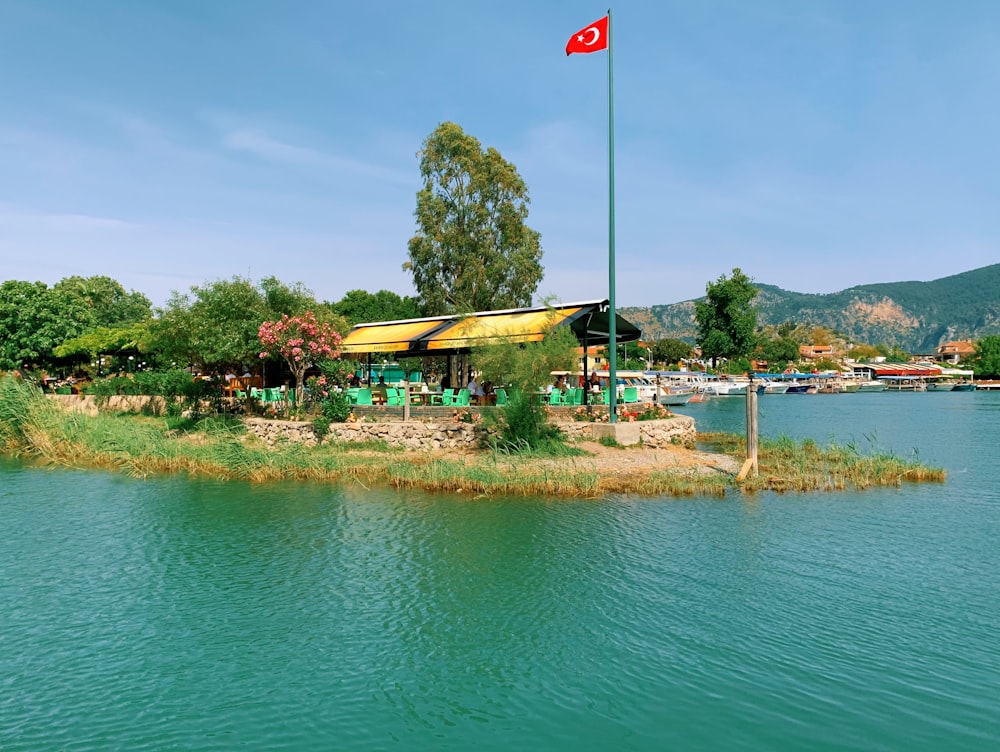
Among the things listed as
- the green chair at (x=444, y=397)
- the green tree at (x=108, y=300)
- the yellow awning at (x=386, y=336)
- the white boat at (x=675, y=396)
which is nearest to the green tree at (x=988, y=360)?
the white boat at (x=675, y=396)

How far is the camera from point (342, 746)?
20.9 feet

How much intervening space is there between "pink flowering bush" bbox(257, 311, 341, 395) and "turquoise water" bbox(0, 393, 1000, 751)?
8.74m

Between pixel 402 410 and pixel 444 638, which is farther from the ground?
pixel 402 410

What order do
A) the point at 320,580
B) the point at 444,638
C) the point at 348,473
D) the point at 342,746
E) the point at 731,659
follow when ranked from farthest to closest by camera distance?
the point at 348,473, the point at 320,580, the point at 444,638, the point at 731,659, the point at 342,746

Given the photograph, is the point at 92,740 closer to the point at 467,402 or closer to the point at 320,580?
the point at 320,580

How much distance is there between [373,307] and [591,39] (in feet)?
124

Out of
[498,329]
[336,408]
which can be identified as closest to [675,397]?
[498,329]

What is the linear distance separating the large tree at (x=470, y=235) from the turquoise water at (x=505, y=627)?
2396cm

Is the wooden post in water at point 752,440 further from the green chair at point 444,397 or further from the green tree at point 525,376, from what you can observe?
the green chair at point 444,397

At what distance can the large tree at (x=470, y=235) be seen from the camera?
38.3 meters

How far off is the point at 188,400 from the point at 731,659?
27.1 metres

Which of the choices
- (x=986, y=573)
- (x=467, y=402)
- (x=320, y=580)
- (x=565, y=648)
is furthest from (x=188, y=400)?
(x=986, y=573)

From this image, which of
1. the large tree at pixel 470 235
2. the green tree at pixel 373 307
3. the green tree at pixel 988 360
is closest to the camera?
the large tree at pixel 470 235

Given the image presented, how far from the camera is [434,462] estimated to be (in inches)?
750
